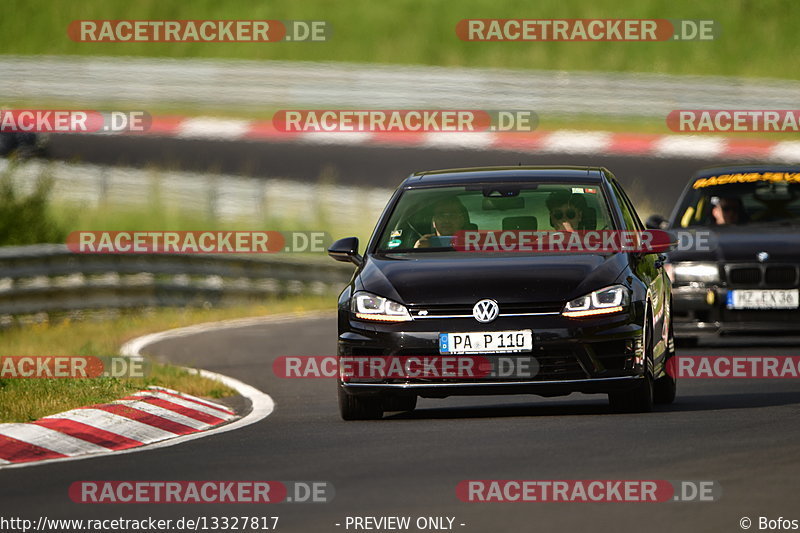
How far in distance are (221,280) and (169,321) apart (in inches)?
70.7

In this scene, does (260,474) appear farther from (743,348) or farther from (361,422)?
(743,348)

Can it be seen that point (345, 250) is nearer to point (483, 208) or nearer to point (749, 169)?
point (483, 208)

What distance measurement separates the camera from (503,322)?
10391mm

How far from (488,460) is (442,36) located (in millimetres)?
37067

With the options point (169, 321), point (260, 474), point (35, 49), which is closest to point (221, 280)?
point (169, 321)

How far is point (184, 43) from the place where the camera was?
4694 centimetres

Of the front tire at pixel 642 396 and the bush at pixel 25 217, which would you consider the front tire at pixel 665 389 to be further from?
the bush at pixel 25 217

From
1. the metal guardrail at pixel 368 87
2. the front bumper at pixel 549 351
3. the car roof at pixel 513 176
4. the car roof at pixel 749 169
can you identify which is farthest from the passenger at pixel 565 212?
the metal guardrail at pixel 368 87

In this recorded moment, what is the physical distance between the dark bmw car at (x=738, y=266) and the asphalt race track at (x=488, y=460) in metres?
2.83

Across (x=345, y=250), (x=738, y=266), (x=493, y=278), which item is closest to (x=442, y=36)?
(x=738, y=266)

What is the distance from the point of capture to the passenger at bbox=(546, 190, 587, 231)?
11.4 metres

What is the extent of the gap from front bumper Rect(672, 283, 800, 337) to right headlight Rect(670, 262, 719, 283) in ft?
0.21

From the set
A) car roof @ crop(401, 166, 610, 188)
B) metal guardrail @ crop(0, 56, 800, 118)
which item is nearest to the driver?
car roof @ crop(401, 166, 610, 188)

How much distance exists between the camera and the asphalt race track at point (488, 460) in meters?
7.20
